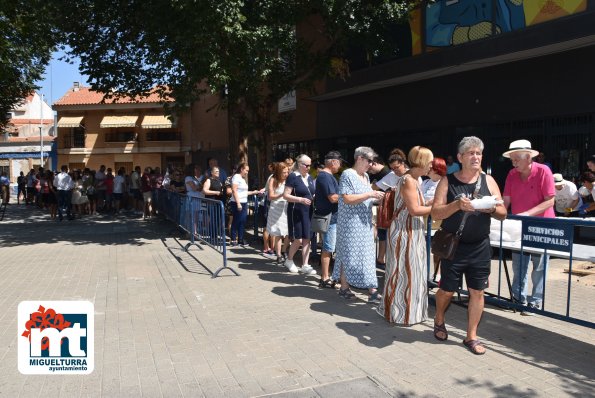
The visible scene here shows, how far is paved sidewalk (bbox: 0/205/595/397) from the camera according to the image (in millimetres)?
3693

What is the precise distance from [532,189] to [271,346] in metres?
3.10

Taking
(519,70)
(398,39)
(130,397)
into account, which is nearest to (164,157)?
(398,39)

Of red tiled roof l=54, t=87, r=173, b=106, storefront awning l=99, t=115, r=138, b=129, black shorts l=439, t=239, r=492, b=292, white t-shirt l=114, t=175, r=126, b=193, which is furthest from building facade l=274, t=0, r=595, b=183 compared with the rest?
storefront awning l=99, t=115, r=138, b=129

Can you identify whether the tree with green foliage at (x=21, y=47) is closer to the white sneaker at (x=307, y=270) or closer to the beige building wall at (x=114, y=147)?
the white sneaker at (x=307, y=270)

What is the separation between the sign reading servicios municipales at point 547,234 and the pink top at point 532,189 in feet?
1.49

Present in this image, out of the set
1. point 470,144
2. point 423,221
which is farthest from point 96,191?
point 470,144

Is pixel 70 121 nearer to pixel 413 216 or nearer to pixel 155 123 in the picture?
pixel 155 123

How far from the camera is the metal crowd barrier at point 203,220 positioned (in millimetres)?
7699

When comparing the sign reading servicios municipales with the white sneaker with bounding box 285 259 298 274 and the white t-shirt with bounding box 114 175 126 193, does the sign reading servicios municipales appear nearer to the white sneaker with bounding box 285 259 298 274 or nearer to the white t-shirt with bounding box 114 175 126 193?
the white sneaker with bounding box 285 259 298 274

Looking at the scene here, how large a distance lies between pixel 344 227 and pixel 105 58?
10628 mm

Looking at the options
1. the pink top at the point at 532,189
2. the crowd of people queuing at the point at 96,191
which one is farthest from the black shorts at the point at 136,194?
the pink top at the point at 532,189

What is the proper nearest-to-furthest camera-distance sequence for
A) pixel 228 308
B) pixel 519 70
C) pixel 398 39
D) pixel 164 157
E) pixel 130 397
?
pixel 130 397 → pixel 228 308 → pixel 519 70 → pixel 398 39 → pixel 164 157

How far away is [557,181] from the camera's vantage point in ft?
27.9

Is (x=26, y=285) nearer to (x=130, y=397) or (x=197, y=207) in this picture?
(x=197, y=207)
